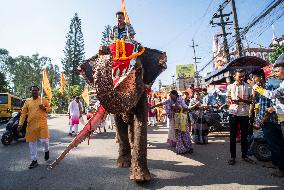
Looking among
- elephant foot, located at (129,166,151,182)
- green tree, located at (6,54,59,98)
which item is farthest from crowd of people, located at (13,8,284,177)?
green tree, located at (6,54,59,98)

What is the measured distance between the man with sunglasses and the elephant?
1.75 m

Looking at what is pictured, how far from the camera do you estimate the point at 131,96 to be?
4398 mm

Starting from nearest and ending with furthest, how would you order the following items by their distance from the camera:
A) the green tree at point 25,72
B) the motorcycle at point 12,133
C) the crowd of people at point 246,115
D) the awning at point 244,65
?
the crowd of people at point 246,115 < the motorcycle at point 12,133 < the awning at point 244,65 < the green tree at point 25,72

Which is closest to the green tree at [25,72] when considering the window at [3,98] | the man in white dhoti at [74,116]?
the window at [3,98]

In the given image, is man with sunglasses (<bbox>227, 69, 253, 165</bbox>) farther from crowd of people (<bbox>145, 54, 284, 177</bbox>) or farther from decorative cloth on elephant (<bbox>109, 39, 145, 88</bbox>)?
decorative cloth on elephant (<bbox>109, 39, 145, 88</bbox>)

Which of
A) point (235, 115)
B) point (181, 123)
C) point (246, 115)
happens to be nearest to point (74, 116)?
point (181, 123)

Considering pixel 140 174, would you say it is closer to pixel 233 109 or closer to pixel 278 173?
pixel 278 173

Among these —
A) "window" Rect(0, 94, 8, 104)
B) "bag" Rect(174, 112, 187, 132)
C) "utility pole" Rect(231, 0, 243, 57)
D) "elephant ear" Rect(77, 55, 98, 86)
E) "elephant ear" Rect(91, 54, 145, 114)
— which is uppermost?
"utility pole" Rect(231, 0, 243, 57)

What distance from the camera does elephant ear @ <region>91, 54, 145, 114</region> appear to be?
3.61 metres

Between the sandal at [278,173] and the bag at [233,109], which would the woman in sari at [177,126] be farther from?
the sandal at [278,173]

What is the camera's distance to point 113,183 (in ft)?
15.4

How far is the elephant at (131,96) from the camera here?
366 cm

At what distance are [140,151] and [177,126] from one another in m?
3.34

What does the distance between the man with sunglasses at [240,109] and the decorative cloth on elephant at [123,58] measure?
8.06ft
